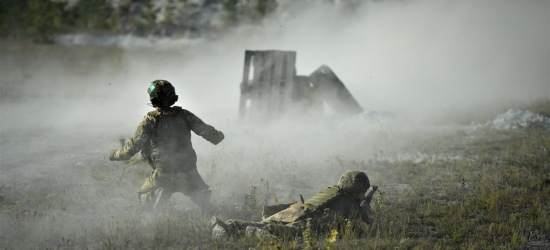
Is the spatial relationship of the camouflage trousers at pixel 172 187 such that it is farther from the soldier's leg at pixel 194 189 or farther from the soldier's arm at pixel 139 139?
the soldier's arm at pixel 139 139

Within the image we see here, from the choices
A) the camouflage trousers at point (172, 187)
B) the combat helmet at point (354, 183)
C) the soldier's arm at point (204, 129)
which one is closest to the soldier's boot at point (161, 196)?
the camouflage trousers at point (172, 187)

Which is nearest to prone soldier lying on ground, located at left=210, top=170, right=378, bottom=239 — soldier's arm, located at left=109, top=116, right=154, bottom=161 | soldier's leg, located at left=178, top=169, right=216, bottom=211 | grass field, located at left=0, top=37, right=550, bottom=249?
grass field, located at left=0, top=37, right=550, bottom=249

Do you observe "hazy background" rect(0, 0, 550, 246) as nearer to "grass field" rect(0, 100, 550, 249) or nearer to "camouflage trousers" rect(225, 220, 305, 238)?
"grass field" rect(0, 100, 550, 249)

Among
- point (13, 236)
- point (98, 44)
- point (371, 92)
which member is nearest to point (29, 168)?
point (13, 236)

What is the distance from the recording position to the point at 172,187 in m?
5.00

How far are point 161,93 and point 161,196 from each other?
1084 mm

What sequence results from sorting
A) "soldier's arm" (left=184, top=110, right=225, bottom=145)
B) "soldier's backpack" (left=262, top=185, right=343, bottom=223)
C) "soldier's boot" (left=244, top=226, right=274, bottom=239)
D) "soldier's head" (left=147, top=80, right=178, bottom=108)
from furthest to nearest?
"soldier's arm" (left=184, top=110, right=225, bottom=145), "soldier's head" (left=147, top=80, right=178, bottom=108), "soldier's backpack" (left=262, top=185, right=343, bottom=223), "soldier's boot" (left=244, top=226, right=274, bottom=239)

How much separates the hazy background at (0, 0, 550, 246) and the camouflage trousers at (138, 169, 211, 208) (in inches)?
22.0

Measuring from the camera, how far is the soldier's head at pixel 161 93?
187 inches

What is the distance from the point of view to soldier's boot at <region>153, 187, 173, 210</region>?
4.80 meters

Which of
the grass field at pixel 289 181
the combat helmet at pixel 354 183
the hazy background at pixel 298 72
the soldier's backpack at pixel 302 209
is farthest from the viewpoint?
the hazy background at pixel 298 72

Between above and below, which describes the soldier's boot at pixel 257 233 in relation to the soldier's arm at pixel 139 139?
below

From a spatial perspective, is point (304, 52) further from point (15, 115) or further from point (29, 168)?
point (29, 168)

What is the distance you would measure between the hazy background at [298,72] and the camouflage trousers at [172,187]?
56cm
